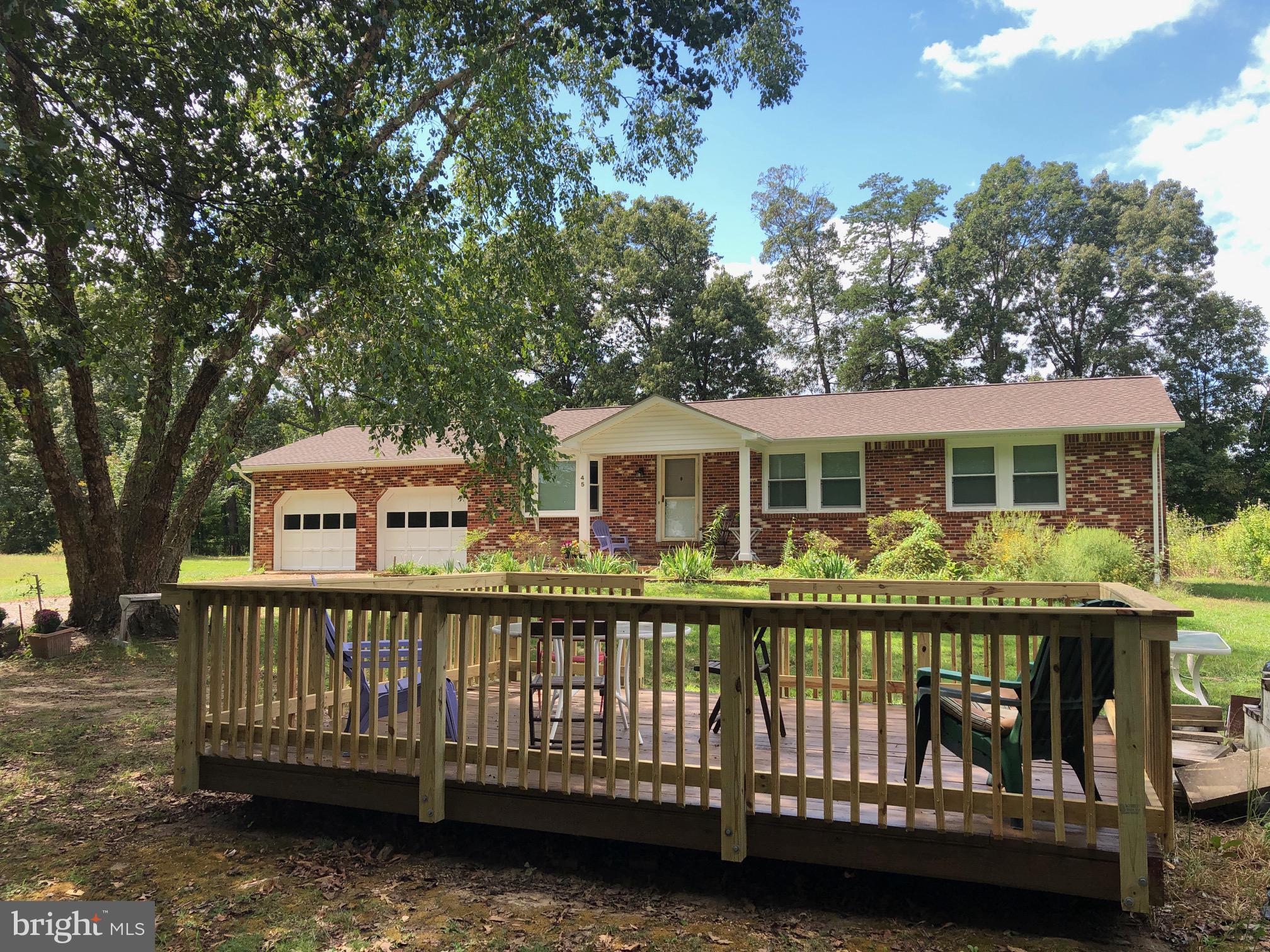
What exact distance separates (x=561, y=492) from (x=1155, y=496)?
1103cm

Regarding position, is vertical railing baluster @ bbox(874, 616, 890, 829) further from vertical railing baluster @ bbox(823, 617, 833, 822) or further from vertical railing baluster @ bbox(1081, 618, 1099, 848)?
vertical railing baluster @ bbox(1081, 618, 1099, 848)

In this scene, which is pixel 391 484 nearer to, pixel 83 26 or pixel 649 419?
pixel 649 419

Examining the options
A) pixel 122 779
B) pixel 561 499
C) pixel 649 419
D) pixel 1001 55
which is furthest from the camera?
pixel 1001 55

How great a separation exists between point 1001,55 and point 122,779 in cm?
3002

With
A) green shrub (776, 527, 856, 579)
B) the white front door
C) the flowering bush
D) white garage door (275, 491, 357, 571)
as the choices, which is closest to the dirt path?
the flowering bush

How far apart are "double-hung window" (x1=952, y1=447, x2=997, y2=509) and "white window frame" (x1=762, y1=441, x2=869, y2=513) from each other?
1607 mm

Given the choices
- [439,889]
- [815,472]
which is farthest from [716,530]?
[439,889]

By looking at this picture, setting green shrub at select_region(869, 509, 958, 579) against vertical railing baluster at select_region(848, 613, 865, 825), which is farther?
green shrub at select_region(869, 509, 958, 579)

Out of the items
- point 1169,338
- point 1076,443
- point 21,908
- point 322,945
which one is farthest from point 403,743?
point 1169,338

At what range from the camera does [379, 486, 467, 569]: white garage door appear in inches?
723

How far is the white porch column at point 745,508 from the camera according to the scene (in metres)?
15.4

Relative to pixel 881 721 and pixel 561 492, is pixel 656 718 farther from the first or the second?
pixel 561 492

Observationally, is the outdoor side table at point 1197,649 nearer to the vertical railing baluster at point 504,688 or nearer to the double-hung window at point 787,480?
the vertical railing baluster at point 504,688

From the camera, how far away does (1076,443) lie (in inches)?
575
